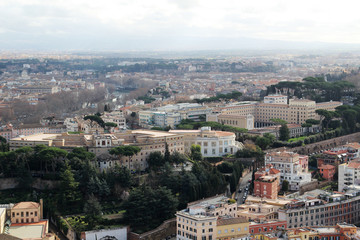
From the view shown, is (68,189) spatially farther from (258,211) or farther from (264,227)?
(264,227)

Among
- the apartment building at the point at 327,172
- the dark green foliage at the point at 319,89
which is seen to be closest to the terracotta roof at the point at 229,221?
the apartment building at the point at 327,172

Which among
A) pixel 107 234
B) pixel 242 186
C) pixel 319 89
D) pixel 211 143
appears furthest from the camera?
pixel 319 89

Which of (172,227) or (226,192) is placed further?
(226,192)

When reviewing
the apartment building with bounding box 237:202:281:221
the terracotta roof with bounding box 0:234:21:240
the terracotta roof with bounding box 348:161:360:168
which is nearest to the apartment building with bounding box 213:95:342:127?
the terracotta roof with bounding box 348:161:360:168

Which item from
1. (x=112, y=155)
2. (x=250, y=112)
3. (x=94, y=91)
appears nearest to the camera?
(x=112, y=155)

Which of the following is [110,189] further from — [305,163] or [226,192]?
[305,163]

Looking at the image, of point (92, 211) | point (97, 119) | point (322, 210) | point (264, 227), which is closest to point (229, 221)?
point (264, 227)

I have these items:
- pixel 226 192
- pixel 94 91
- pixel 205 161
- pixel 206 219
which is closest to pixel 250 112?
pixel 205 161
